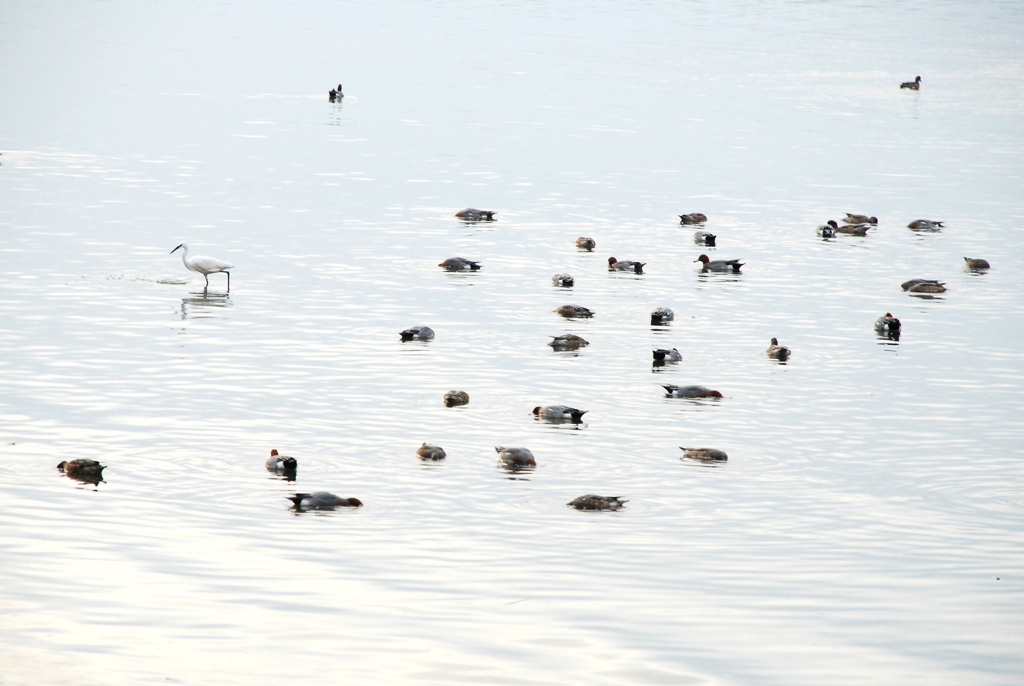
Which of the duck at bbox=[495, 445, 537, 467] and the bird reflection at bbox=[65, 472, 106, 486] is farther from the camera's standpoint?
the duck at bbox=[495, 445, 537, 467]

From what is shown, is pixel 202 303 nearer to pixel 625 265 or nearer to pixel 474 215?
pixel 625 265

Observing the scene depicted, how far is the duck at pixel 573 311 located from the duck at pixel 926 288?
9.26 m

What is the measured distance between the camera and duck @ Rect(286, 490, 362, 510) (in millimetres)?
16812

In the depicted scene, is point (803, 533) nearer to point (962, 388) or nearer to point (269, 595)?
point (269, 595)

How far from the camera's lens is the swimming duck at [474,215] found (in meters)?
41.5

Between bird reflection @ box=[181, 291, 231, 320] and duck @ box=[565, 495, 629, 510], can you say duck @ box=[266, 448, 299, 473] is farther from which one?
bird reflection @ box=[181, 291, 231, 320]

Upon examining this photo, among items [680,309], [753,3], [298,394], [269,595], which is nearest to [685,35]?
[753,3]

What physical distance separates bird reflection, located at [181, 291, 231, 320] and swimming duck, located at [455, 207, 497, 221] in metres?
12.0

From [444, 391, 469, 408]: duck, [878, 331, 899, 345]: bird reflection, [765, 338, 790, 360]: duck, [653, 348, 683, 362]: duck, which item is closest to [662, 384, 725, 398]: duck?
[653, 348, 683, 362]: duck

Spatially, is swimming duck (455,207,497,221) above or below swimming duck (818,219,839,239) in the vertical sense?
above

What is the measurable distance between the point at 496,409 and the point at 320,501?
19.0 feet

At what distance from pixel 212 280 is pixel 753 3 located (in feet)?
419

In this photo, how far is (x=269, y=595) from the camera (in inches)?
556

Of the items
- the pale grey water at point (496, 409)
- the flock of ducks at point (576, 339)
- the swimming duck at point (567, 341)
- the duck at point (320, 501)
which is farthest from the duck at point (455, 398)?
the duck at point (320, 501)
